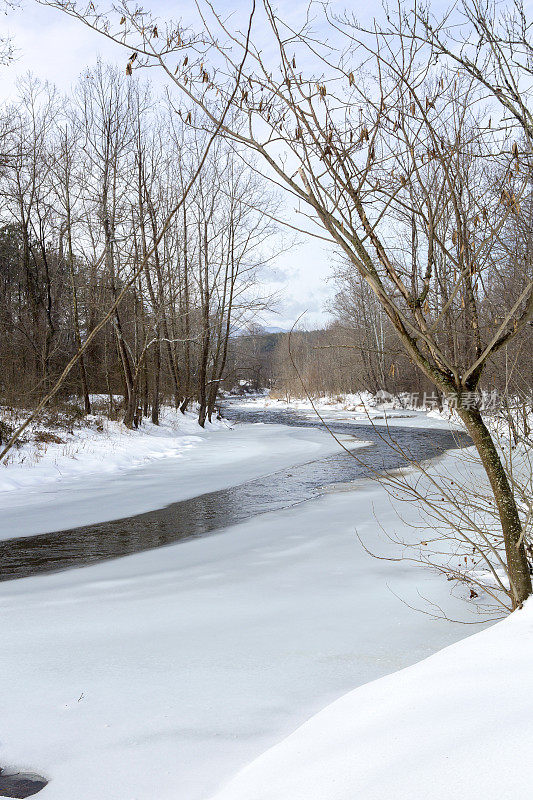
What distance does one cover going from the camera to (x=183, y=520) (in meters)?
7.77

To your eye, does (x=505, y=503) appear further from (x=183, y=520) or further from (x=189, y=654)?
(x=183, y=520)

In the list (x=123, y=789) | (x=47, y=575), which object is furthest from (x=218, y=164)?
(x=123, y=789)

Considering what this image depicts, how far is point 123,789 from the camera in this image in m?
2.22

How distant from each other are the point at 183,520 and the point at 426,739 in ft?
20.9

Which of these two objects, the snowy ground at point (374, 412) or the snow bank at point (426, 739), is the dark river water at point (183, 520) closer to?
the snowy ground at point (374, 412)

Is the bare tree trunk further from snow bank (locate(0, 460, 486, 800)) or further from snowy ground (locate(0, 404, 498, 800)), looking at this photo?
snow bank (locate(0, 460, 486, 800))

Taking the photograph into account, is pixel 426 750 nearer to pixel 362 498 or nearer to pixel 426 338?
pixel 426 338

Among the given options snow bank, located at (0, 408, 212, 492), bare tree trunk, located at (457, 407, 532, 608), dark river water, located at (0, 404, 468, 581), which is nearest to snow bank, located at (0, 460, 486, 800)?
dark river water, located at (0, 404, 468, 581)

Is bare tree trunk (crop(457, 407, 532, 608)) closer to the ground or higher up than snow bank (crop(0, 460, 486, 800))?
higher up

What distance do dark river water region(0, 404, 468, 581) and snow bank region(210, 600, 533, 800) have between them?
149 cm

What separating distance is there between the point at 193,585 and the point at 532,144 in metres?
4.04

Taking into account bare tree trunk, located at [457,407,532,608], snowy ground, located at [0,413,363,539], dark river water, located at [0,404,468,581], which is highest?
bare tree trunk, located at [457,407,532,608]

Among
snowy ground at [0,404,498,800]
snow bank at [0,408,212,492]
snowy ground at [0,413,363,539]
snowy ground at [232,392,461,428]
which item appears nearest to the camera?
snowy ground at [0,404,498,800]

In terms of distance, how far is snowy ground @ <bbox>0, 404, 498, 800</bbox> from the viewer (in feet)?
7.76
